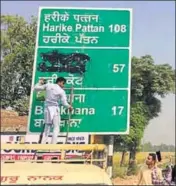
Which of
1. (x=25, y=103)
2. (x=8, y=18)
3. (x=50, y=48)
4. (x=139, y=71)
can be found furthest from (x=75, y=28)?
(x=139, y=71)

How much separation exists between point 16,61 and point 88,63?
65.0ft

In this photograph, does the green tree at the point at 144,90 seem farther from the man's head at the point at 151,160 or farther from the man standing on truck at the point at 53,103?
the man's head at the point at 151,160

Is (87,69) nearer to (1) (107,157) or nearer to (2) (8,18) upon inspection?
(1) (107,157)

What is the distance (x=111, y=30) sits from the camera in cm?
680

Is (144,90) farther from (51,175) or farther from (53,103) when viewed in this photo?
(51,175)

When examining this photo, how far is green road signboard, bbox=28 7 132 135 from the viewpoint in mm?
6332

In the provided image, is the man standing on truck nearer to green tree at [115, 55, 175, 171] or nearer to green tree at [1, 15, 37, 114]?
green tree at [1, 15, 37, 114]

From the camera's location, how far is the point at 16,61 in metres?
26.1

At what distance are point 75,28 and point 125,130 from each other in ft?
6.69

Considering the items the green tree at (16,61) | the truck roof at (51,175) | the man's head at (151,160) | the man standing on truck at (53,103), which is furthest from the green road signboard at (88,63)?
the green tree at (16,61)

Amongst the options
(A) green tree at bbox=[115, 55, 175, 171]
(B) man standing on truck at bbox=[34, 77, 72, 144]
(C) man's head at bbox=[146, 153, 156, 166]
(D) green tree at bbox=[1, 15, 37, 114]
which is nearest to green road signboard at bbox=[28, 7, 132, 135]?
(B) man standing on truck at bbox=[34, 77, 72, 144]

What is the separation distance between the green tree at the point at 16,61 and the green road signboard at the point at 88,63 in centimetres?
1841

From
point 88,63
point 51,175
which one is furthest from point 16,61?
point 51,175

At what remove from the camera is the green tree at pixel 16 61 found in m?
25.8
